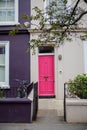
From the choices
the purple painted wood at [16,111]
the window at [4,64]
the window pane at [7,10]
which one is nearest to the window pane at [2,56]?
the window at [4,64]

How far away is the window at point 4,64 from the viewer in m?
16.0

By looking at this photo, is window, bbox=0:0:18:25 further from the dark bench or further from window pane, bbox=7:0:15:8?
the dark bench

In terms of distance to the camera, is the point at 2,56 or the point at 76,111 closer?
the point at 76,111

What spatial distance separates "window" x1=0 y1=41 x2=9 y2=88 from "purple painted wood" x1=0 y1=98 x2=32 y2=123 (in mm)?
5893

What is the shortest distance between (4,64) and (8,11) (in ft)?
10.2

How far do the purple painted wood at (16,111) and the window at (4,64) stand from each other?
5893mm

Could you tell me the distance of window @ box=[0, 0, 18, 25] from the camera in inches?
645

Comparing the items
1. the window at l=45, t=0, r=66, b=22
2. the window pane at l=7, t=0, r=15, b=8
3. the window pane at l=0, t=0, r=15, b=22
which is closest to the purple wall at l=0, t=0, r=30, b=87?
the window pane at l=0, t=0, r=15, b=22

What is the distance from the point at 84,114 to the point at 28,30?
738cm

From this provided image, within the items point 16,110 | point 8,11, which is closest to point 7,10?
point 8,11

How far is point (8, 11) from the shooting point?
1659cm

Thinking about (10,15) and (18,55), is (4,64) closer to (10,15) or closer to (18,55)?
(18,55)

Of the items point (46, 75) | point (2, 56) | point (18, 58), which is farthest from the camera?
point (2, 56)

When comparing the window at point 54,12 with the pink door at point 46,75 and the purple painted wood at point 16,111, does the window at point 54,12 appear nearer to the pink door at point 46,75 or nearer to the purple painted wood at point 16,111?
the purple painted wood at point 16,111
